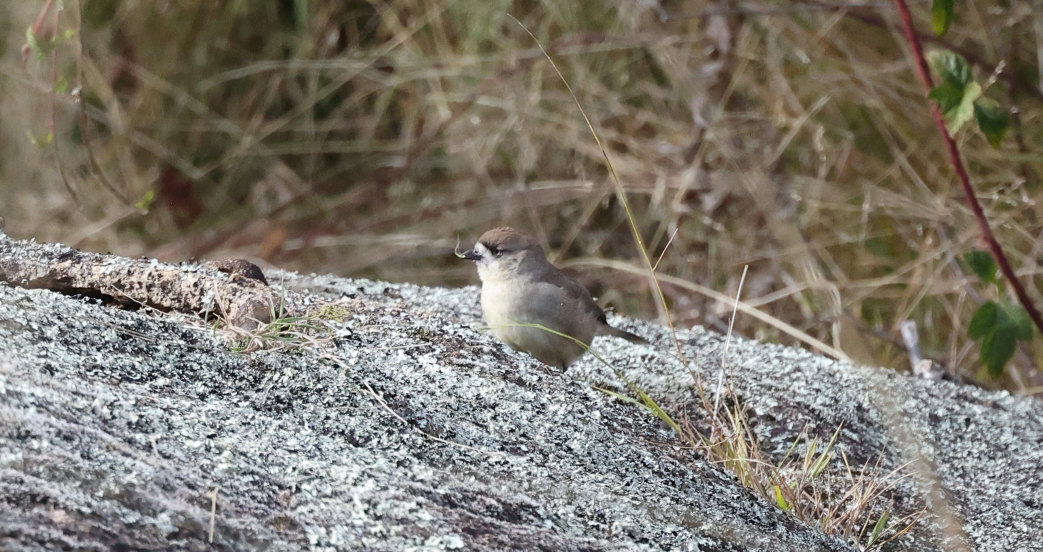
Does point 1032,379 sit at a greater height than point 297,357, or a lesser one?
lesser

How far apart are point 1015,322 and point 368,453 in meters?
2.13

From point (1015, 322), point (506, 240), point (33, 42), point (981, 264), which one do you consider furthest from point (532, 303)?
point (33, 42)

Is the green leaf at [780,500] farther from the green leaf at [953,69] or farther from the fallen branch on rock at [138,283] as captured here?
the green leaf at [953,69]

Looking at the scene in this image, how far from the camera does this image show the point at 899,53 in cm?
519

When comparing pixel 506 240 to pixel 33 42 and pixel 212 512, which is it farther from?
pixel 212 512

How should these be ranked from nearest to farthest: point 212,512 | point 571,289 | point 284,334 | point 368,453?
point 212,512, point 368,453, point 284,334, point 571,289

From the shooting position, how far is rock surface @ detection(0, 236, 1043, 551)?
1397 mm

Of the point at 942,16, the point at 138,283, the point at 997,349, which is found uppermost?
the point at 138,283

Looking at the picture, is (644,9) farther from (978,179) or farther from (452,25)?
(978,179)

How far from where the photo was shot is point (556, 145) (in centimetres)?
590

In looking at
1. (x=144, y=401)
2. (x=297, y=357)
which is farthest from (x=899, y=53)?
(x=144, y=401)

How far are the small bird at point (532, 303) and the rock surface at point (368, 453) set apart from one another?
0.41 metres

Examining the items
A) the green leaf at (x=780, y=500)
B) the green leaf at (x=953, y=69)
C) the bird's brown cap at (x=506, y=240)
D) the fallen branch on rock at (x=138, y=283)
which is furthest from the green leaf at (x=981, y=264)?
the fallen branch on rock at (x=138, y=283)

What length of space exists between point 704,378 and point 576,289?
555 mm
